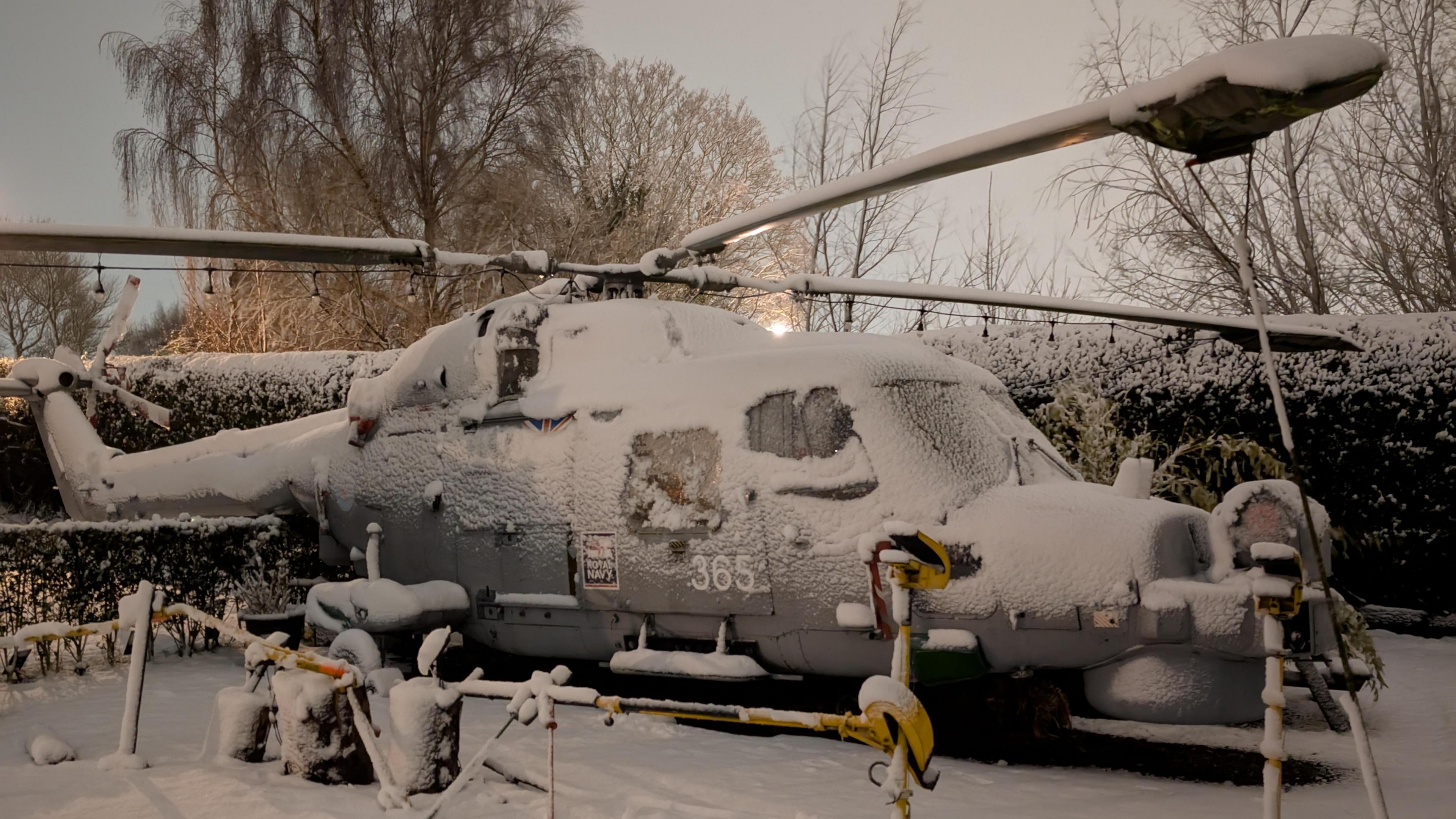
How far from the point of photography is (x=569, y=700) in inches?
146

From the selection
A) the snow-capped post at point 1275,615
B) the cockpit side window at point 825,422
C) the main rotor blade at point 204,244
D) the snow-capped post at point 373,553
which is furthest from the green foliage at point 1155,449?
the main rotor blade at point 204,244

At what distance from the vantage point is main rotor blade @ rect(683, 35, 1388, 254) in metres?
2.81

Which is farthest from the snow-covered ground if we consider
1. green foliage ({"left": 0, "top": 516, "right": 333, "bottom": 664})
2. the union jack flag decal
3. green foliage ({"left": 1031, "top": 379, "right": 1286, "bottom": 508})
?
green foliage ({"left": 1031, "top": 379, "right": 1286, "bottom": 508})

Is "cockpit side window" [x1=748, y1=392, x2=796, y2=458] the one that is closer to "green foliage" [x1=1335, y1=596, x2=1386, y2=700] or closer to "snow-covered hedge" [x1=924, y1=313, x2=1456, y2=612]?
"green foliage" [x1=1335, y1=596, x2=1386, y2=700]

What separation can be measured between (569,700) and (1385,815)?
2.51 m

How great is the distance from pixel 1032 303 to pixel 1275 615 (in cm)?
297

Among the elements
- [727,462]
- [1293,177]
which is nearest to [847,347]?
[727,462]

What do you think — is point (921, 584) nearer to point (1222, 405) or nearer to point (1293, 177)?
point (1222, 405)

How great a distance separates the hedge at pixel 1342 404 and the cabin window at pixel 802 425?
9.05 ft

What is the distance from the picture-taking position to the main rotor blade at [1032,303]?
565 centimetres

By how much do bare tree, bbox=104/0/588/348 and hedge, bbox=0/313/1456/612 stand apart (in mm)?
9079

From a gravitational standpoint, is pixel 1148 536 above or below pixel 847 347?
below

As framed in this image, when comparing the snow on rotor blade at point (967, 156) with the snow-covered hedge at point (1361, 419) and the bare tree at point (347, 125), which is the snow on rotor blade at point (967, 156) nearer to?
the snow-covered hedge at point (1361, 419)

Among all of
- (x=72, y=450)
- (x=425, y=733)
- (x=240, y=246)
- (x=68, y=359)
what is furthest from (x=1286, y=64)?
(x=68, y=359)
